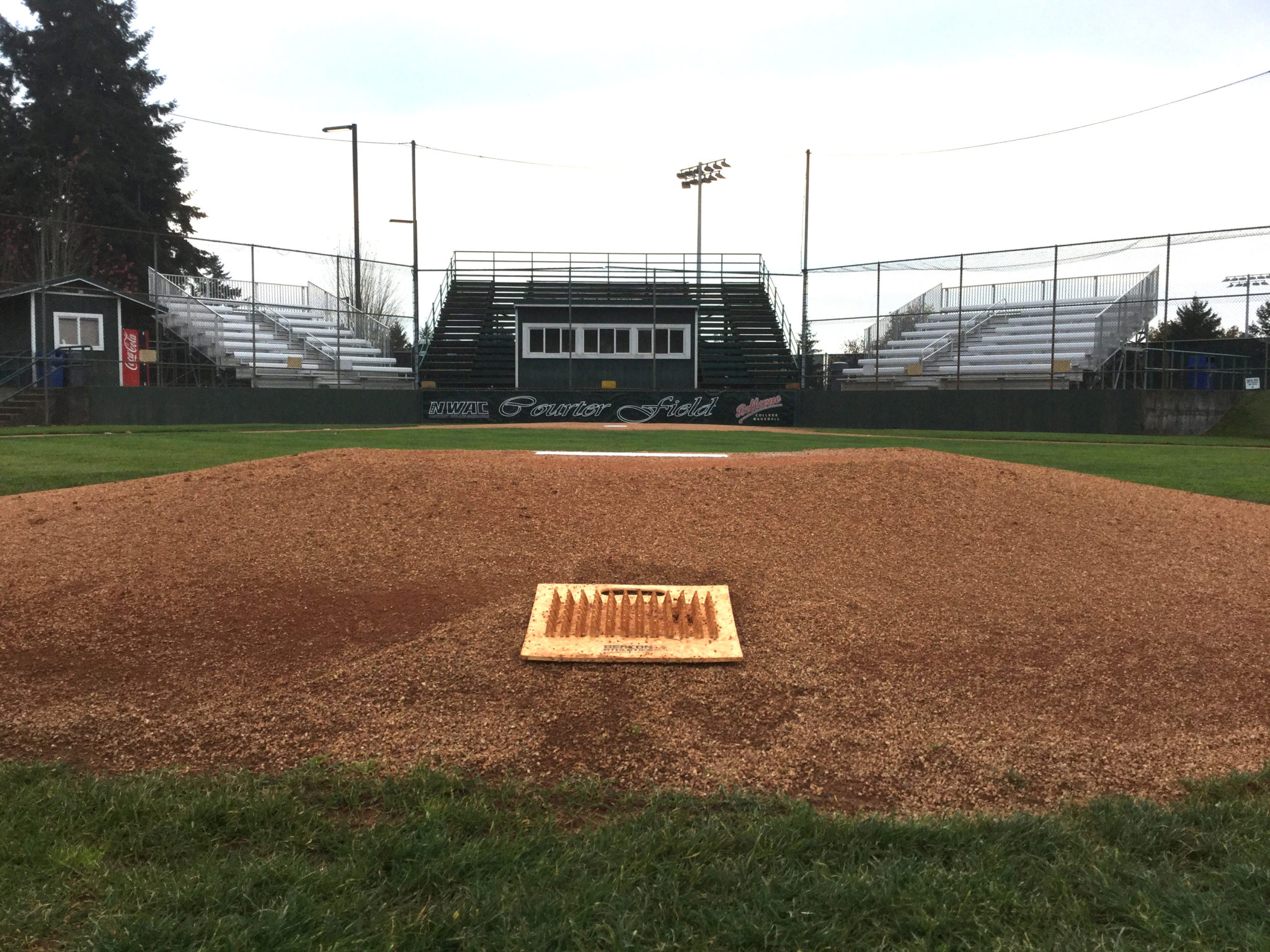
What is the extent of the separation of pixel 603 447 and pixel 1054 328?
16527 mm

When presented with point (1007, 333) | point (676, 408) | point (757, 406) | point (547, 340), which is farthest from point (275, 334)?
point (1007, 333)

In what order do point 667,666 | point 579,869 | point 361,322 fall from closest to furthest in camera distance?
1. point 579,869
2. point 667,666
3. point 361,322

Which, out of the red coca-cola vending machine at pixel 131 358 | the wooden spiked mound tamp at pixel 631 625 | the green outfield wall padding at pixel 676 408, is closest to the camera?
the wooden spiked mound tamp at pixel 631 625

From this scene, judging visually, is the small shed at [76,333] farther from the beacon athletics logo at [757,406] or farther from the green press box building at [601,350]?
the beacon athletics logo at [757,406]

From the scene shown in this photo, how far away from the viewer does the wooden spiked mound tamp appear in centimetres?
427

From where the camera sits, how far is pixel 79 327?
29.1 metres

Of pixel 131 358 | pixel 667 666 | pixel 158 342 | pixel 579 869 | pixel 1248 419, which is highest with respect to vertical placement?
pixel 158 342

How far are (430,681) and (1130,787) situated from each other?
265 cm

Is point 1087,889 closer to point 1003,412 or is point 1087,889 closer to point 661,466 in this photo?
point 661,466

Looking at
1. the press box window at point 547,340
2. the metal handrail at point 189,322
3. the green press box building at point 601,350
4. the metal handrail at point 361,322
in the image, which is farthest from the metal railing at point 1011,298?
the metal handrail at point 189,322

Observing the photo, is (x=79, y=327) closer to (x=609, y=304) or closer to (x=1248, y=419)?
(x=609, y=304)

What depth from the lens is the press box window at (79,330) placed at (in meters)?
28.8

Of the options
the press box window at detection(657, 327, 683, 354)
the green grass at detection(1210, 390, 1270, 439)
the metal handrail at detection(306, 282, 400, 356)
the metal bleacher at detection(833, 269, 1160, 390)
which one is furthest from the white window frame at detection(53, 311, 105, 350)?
the green grass at detection(1210, 390, 1270, 439)

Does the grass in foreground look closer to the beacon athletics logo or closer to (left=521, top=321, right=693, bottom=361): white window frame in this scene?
the beacon athletics logo
